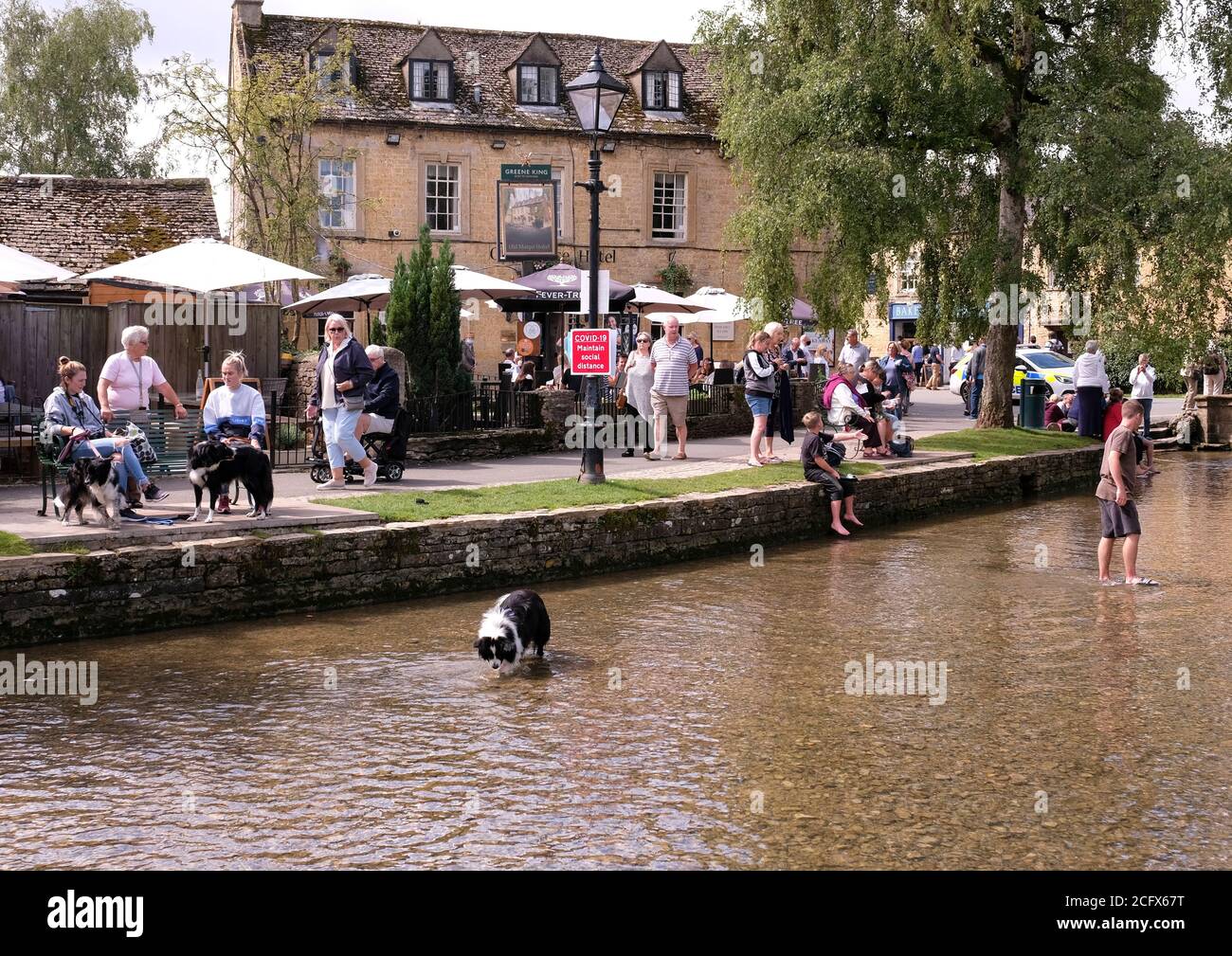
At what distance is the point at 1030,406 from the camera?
86.9ft

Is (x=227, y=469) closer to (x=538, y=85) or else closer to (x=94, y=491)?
(x=94, y=491)

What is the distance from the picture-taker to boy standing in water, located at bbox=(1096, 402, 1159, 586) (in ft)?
41.0

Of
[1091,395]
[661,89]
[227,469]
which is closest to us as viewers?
[227,469]

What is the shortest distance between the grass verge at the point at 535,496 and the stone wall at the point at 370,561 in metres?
0.32

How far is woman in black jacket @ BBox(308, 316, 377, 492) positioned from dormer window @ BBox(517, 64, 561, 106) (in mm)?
26437

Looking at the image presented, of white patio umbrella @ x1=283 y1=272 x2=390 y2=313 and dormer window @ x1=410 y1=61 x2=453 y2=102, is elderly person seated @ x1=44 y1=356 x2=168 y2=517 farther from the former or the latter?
dormer window @ x1=410 y1=61 x2=453 y2=102

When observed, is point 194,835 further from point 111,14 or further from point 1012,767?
point 111,14

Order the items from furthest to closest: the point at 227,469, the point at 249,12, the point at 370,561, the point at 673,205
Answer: the point at 673,205 → the point at 249,12 → the point at 370,561 → the point at 227,469

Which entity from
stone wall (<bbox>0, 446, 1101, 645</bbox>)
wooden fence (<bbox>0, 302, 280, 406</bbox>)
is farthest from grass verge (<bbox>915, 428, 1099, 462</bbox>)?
wooden fence (<bbox>0, 302, 280, 406</bbox>)

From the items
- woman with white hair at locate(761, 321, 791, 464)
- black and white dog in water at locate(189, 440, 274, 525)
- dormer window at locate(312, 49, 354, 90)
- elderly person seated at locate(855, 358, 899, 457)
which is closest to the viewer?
black and white dog in water at locate(189, 440, 274, 525)

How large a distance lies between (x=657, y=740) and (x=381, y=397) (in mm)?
9251

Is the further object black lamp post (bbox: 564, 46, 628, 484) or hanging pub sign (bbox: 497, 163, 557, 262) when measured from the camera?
hanging pub sign (bbox: 497, 163, 557, 262)

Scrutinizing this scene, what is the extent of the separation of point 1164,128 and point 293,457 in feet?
44.9

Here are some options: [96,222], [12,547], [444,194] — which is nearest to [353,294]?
[96,222]
